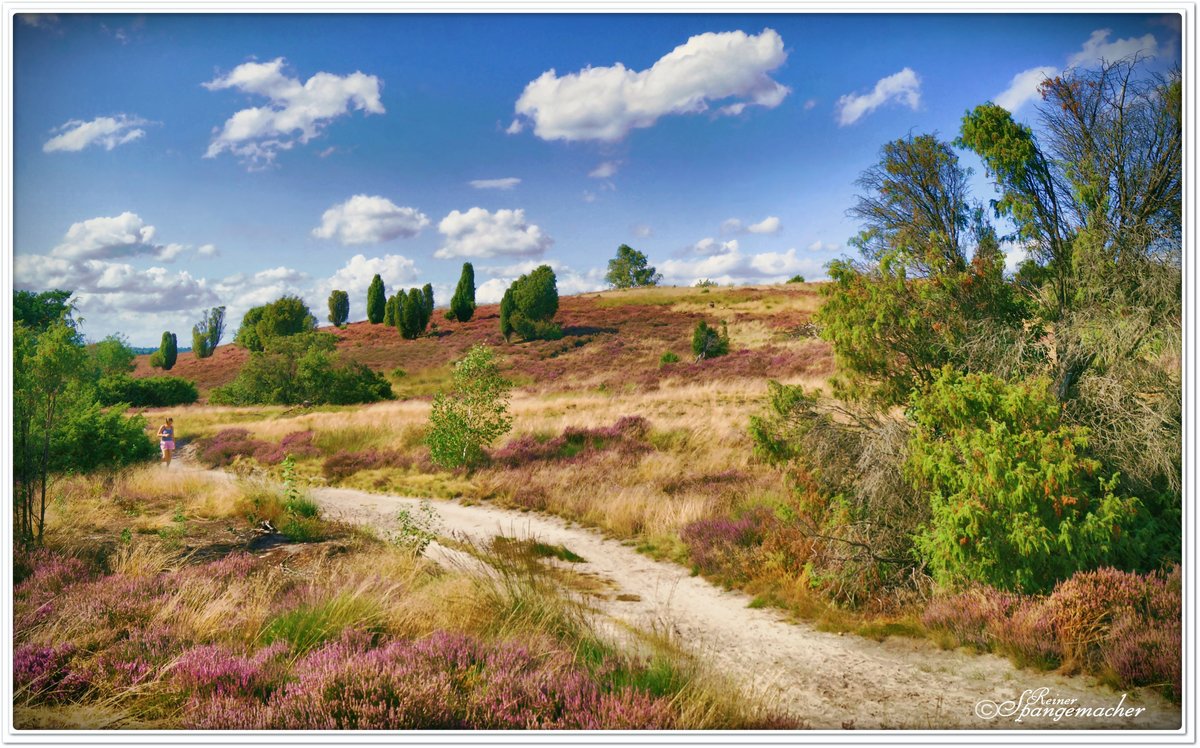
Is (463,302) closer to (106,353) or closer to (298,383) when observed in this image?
(298,383)

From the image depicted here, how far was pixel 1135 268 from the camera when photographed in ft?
18.3

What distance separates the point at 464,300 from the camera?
42.7 m

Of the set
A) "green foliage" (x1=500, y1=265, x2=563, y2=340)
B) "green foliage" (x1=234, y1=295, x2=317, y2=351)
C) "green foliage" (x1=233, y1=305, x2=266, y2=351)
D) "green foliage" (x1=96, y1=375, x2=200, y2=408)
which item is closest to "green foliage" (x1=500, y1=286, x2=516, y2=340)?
"green foliage" (x1=500, y1=265, x2=563, y2=340)

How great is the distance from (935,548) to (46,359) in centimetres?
838

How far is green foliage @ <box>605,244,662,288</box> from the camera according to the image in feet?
168

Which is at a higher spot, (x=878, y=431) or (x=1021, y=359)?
(x=1021, y=359)

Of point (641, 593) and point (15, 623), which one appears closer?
point (15, 623)

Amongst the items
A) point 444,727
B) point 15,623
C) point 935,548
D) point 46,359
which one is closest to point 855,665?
point 935,548

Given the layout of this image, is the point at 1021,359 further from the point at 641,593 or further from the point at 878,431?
the point at 641,593

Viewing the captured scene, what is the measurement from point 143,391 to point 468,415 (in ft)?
24.6

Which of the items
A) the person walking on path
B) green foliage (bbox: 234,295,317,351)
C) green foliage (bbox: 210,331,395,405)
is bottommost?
the person walking on path

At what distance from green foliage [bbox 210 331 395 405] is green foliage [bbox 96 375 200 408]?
239 centimetres

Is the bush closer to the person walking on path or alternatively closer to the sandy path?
the person walking on path

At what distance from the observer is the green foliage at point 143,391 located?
10.7 m
